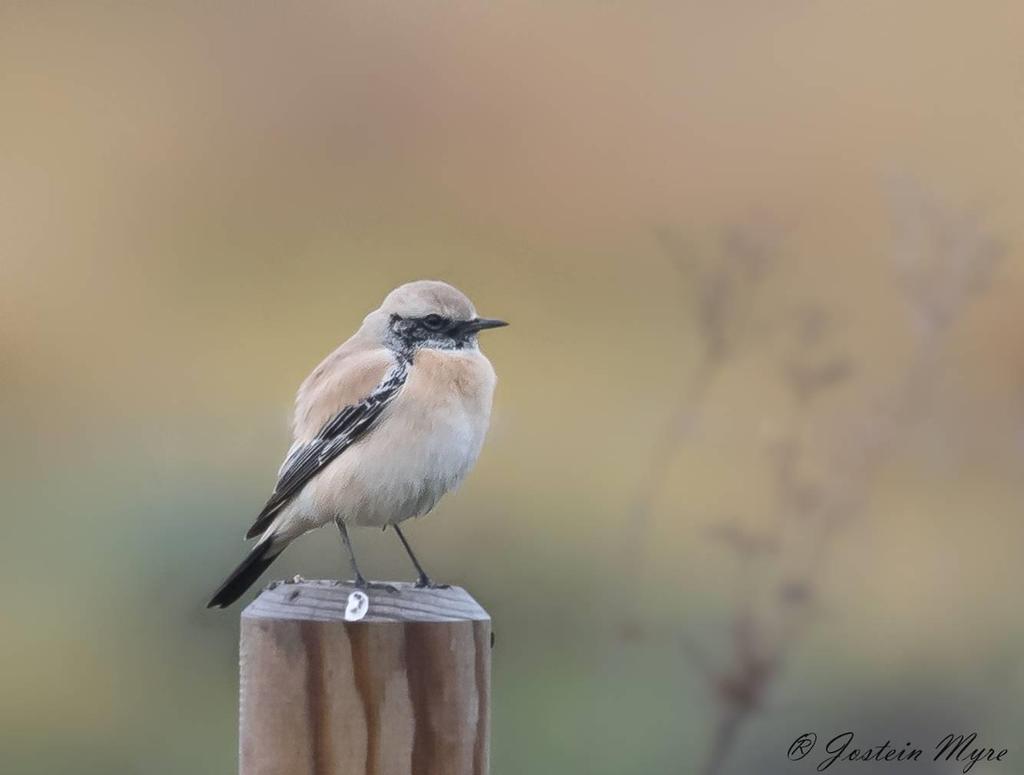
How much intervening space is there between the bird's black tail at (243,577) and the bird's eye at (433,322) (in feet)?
2.37

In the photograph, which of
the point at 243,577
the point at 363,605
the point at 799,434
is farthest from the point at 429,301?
the point at 363,605

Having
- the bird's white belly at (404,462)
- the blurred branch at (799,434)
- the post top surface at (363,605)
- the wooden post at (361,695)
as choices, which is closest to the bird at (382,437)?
the bird's white belly at (404,462)

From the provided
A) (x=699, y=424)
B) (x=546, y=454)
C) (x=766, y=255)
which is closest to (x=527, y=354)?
(x=546, y=454)

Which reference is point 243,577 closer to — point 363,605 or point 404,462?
point 404,462

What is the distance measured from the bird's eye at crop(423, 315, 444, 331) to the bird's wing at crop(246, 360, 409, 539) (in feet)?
0.74

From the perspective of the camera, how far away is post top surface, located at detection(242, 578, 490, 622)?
244cm

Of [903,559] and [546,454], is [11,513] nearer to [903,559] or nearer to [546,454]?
[546,454]

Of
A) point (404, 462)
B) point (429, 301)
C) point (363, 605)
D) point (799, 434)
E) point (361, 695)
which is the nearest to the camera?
point (361, 695)

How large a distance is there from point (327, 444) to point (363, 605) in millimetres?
1466

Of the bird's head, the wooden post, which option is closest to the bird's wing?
the bird's head

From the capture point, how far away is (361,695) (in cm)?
238

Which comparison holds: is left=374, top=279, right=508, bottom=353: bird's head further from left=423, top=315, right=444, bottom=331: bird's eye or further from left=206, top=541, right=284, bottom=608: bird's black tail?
left=206, top=541, right=284, bottom=608: bird's black tail

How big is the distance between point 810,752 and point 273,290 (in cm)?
335

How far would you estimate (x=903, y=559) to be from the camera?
4.95 metres
